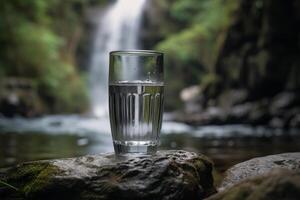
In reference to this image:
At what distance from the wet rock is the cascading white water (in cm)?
2194

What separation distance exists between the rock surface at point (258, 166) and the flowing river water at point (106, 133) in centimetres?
179

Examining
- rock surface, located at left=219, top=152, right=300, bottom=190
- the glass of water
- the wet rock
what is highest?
the glass of water

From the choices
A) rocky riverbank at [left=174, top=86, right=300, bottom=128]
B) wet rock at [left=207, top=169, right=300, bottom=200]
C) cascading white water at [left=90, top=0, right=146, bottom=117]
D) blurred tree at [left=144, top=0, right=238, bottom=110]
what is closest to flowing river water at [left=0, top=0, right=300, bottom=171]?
cascading white water at [left=90, top=0, right=146, bottom=117]

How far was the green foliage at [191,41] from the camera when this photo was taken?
22656mm

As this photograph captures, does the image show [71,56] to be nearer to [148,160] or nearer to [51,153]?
[51,153]

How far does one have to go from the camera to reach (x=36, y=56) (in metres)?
19.6

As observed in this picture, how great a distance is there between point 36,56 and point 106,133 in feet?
30.9

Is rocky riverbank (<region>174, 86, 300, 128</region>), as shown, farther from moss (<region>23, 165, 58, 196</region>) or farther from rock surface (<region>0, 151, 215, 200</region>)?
moss (<region>23, 165, 58, 196</region>)

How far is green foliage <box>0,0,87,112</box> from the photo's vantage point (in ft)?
61.5

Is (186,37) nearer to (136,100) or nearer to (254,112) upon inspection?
(254,112)

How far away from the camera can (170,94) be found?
24438 millimetres

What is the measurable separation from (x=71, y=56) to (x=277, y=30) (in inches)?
517

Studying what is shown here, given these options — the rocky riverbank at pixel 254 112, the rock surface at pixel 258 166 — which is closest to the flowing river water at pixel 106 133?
the rocky riverbank at pixel 254 112

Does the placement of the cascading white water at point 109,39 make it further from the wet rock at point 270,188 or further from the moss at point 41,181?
the wet rock at point 270,188
